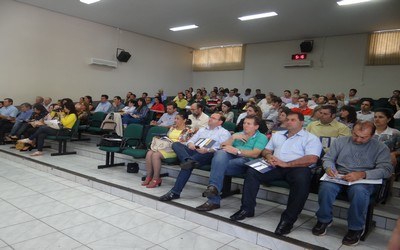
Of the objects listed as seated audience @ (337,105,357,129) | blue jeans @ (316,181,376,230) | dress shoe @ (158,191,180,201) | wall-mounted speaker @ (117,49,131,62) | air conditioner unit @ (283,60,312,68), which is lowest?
dress shoe @ (158,191,180,201)

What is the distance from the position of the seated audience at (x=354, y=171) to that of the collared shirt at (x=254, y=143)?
2.10 ft

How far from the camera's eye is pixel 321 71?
888 cm

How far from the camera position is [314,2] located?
19.5ft

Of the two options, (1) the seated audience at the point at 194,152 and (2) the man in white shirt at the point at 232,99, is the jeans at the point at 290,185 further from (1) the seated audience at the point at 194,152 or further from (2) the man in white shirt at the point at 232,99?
(2) the man in white shirt at the point at 232,99

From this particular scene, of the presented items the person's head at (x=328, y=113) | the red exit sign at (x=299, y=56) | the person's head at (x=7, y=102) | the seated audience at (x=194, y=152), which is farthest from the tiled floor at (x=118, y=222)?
the red exit sign at (x=299, y=56)

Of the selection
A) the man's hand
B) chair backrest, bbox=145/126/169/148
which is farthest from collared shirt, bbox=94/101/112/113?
the man's hand

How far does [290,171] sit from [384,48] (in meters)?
7.03

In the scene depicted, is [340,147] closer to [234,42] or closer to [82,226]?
[82,226]

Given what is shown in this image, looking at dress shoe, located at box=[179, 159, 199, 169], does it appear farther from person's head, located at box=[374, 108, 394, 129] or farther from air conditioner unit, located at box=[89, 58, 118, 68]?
air conditioner unit, located at box=[89, 58, 118, 68]

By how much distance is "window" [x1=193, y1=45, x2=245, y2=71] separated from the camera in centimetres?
1066

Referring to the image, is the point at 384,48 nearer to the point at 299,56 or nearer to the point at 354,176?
the point at 299,56

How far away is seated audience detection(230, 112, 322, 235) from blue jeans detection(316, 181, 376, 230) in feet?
0.49

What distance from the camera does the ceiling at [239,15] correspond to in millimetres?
6305

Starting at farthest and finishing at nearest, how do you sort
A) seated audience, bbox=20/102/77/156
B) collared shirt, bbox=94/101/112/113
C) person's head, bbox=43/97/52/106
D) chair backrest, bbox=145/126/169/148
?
1. collared shirt, bbox=94/101/112/113
2. person's head, bbox=43/97/52/106
3. seated audience, bbox=20/102/77/156
4. chair backrest, bbox=145/126/169/148
